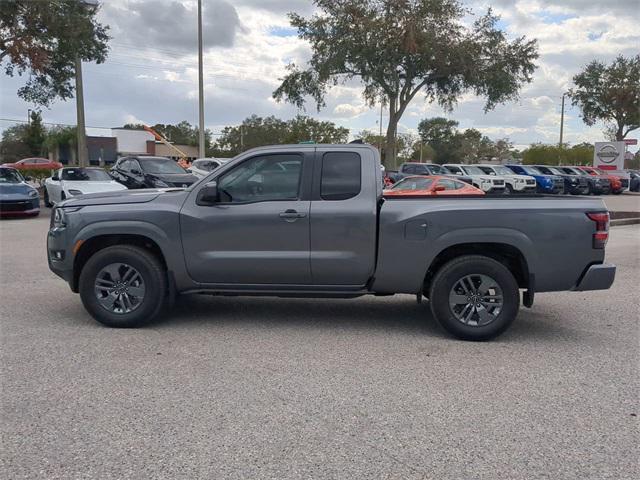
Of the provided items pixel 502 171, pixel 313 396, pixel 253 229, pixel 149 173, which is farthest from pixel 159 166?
pixel 502 171

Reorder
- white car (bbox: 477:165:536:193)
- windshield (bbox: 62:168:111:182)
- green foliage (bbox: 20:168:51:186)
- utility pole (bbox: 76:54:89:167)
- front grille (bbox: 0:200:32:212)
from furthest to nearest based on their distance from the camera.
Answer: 1. white car (bbox: 477:165:536:193)
2. green foliage (bbox: 20:168:51:186)
3. utility pole (bbox: 76:54:89:167)
4. windshield (bbox: 62:168:111:182)
5. front grille (bbox: 0:200:32:212)

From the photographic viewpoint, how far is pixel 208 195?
5828 mm

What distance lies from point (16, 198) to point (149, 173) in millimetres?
3969

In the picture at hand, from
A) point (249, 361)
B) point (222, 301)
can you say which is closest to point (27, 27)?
point (222, 301)

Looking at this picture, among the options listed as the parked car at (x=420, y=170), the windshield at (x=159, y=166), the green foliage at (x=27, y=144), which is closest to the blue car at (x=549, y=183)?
the parked car at (x=420, y=170)

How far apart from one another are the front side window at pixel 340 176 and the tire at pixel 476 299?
1196mm

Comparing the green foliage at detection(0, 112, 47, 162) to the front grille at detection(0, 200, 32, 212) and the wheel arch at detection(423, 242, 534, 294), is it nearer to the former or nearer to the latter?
the front grille at detection(0, 200, 32, 212)

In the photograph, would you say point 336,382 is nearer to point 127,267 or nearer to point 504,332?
point 504,332

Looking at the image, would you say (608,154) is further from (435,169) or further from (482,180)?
(435,169)

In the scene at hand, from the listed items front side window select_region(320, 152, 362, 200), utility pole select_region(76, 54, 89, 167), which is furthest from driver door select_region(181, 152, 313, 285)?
utility pole select_region(76, 54, 89, 167)

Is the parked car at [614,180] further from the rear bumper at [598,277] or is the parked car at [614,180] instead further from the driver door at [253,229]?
the driver door at [253,229]

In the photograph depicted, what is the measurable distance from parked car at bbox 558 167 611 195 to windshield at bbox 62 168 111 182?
25648 mm

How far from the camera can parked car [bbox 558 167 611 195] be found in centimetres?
3300

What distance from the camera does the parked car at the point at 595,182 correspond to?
33.0 metres
